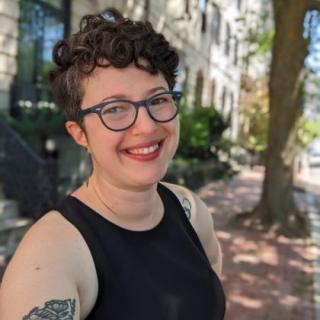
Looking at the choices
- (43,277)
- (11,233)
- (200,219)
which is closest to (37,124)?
(11,233)

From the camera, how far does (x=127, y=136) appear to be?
162cm

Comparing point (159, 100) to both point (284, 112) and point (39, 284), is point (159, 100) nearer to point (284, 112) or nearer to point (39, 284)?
point (39, 284)

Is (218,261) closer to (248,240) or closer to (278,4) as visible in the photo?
(248,240)

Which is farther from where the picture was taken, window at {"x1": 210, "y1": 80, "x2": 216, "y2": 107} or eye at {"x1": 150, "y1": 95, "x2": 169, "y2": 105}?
window at {"x1": 210, "y1": 80, "x2": 216, "y2": 107}

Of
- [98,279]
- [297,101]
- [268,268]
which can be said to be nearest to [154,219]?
[98,279]

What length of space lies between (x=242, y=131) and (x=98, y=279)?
3108 centimetres

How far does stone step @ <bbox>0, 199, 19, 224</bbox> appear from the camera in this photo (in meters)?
7.34

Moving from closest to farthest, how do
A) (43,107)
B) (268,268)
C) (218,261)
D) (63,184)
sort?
1. (218,261)
2. (268,268)
3. (63,184)
4. (43,107)

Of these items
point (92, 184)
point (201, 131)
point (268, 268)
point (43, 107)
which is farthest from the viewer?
point (201, 131)

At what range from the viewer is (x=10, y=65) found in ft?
31.0

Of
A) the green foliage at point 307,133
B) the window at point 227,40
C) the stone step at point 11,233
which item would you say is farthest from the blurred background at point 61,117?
the window at point 227,40

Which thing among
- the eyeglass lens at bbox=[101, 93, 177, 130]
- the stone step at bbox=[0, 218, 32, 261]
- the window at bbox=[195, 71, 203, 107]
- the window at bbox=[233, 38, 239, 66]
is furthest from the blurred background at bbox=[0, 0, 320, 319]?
the window at bbox=[233, 38, 239, 66]

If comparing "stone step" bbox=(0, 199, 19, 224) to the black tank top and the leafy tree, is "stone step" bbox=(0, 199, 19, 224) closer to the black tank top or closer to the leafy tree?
the leafy tree

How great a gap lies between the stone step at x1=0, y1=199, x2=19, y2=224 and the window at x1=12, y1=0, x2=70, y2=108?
241cm
